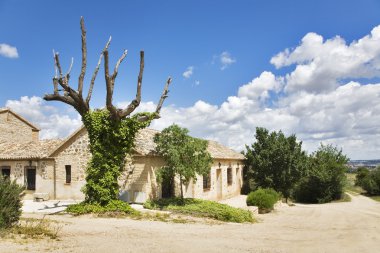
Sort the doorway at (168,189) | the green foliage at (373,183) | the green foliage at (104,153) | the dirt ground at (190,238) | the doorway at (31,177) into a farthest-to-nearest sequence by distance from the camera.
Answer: the green foliage at (373,183) < the doorway at (31,177) < the doorway at (168,189) < the green foliage at (104,153) < the dirt ground at (190,238)

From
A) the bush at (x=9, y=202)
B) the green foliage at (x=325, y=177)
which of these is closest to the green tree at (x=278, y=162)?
the green foliage at (x=325, y=177)

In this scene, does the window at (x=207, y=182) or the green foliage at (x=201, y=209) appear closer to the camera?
the green foliage at (x=201, y=209)

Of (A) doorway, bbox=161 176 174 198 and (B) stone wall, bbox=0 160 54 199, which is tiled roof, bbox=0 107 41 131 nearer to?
(B) stone wall, bbox=0 160 54 199

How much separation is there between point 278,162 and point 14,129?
75.6 ft

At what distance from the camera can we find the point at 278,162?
A: 30.6 meters

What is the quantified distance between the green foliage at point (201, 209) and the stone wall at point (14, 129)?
18.8m

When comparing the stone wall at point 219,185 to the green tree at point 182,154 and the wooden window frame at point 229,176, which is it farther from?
the green tree at point 182,154

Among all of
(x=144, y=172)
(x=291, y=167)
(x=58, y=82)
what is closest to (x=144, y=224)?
(x=144, y=172)

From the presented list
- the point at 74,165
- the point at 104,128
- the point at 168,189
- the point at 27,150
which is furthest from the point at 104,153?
the point at 27,150

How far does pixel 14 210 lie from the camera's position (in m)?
10.9

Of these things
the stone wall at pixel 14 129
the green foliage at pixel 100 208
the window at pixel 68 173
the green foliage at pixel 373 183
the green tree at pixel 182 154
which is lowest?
the green foliage at pixel 373 183

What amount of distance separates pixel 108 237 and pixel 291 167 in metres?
22.3

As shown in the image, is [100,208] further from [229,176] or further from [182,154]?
[229,176]

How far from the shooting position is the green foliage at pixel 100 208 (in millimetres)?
16000
